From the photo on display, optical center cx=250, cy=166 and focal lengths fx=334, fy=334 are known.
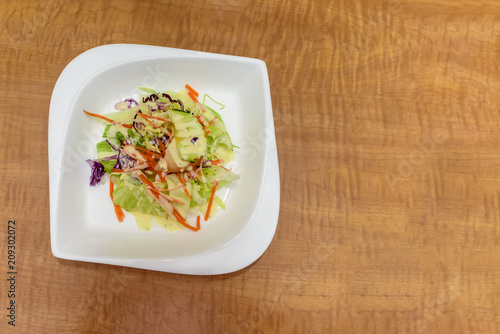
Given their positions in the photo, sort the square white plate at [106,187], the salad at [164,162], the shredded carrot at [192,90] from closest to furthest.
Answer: the square white plate at [106,187] < the salad at [164,162] < the shredded carrot at [192,90]

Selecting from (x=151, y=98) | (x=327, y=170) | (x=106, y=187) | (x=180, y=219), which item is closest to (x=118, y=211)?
(x=106, y=187)

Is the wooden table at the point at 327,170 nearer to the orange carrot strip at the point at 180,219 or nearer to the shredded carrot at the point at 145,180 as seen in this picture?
the orange carrot strip at the point at 180,219

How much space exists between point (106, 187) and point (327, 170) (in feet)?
2.68

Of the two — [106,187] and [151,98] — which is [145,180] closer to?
[106,187]

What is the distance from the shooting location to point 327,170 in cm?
124

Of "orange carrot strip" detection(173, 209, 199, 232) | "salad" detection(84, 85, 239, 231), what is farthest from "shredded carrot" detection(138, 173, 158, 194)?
"orange carrot strip" detection(173, 209, 199, 232)

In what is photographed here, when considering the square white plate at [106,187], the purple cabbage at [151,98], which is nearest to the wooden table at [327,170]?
the square white plate at [106,187]

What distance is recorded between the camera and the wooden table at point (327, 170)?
114cm

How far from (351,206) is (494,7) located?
3.52 ft

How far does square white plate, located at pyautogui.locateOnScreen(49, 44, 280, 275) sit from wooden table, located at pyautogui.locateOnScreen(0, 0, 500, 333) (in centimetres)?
12

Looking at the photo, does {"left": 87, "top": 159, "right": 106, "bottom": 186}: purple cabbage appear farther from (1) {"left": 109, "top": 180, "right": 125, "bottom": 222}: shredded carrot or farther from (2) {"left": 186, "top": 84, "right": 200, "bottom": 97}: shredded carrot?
(2) {"left": 186, "top": 84, "right": 200, "bottom": 97}: shredded carrot

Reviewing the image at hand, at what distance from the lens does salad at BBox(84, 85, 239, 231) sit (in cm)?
117

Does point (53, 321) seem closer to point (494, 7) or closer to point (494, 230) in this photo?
point (494, 230)

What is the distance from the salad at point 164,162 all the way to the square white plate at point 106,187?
5 centimetres
